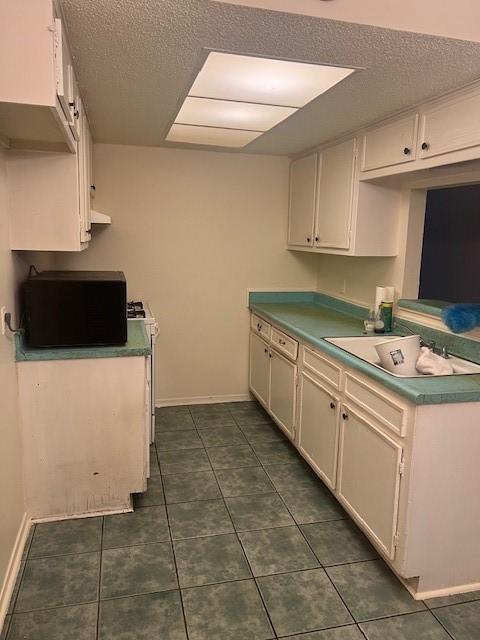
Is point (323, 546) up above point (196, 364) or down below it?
below

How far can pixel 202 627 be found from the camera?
185cm

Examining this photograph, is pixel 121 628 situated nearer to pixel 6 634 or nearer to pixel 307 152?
pixel 6 634

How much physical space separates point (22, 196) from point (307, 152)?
227 centimetres

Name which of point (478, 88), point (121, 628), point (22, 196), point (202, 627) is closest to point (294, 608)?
point (202, 627)

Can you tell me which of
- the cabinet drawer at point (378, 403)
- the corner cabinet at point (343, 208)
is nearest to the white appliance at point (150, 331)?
the cabinet drawer at point (378, 403)

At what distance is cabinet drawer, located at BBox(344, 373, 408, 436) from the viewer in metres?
1.98

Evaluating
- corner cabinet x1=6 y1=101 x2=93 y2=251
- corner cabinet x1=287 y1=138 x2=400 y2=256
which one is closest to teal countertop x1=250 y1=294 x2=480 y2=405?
corner cabinet x1=287 y1=138 x2=400 y2=256

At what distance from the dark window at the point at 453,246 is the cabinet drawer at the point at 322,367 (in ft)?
4.52

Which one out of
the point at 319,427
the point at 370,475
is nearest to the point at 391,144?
the point at 319,427

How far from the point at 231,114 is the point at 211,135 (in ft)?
1.91

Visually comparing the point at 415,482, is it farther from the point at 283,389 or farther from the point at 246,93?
the point at 246,93

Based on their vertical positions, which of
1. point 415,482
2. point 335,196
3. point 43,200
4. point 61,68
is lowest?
point 415,482

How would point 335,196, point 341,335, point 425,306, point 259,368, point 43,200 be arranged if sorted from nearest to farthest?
point 43,200 < point 425,306 < point 341,335 < point 335,196 < point 259,368

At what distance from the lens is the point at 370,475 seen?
223 cm
